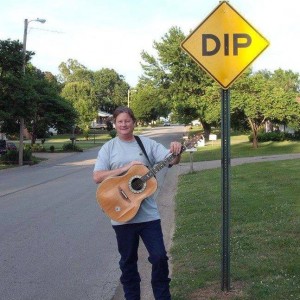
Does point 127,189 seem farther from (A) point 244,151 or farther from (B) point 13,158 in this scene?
(A) point 244,151

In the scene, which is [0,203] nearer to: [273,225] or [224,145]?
[273,225]

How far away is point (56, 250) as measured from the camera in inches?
301

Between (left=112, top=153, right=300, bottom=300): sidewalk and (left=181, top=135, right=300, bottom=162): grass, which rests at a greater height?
(left=181, top=135, right=300, bottom=162): grass

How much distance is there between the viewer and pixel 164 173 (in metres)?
21.9

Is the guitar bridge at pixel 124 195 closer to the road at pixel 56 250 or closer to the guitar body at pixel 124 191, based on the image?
the guitar body at pixel 124 191

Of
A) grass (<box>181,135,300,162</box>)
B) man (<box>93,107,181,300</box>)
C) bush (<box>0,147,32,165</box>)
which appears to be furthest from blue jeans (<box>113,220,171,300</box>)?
bush (<box>0,147,32,165</box>)

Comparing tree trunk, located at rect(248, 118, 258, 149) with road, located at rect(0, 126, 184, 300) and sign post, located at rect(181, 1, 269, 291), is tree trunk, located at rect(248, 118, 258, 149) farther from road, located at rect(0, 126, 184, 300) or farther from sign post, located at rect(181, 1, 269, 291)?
sign post, located at rect(181, 1, 269, 291)

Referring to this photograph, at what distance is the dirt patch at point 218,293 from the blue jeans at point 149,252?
0.70 metres

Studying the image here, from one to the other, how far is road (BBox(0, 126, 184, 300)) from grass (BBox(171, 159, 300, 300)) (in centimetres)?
94

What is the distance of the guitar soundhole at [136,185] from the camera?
441 centimetres

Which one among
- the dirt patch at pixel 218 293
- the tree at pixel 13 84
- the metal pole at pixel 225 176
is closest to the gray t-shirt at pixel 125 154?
the metal pole at pixel 225 176

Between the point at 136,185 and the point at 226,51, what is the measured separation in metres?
1.60

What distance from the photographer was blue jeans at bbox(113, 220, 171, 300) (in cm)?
437

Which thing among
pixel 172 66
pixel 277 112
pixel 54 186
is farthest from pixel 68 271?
pixel 172 66
